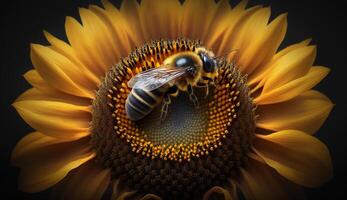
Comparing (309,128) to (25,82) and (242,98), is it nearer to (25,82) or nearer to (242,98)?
(242,98)

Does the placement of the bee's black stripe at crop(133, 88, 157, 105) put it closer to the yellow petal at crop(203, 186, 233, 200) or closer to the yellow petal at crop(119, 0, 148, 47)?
the yellow petal at crop(203, 186, 233, 200)

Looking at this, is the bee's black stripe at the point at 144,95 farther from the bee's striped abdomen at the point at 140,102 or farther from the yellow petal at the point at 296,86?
the yellow petal at the point at 296,86

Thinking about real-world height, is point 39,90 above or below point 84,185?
above

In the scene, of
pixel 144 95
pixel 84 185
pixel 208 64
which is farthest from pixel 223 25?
pixel 84 185

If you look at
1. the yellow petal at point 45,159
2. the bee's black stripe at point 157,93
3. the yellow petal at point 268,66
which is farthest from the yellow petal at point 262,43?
the yellow petal at point 45,159

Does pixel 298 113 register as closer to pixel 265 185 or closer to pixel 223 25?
pixel 265 185

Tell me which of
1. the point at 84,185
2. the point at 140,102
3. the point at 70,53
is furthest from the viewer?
the point at 70,53

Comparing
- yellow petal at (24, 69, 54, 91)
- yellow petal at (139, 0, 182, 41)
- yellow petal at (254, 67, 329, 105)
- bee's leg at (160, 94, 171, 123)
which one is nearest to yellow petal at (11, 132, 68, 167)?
yellow petal at (24, 69, 54, 91)
